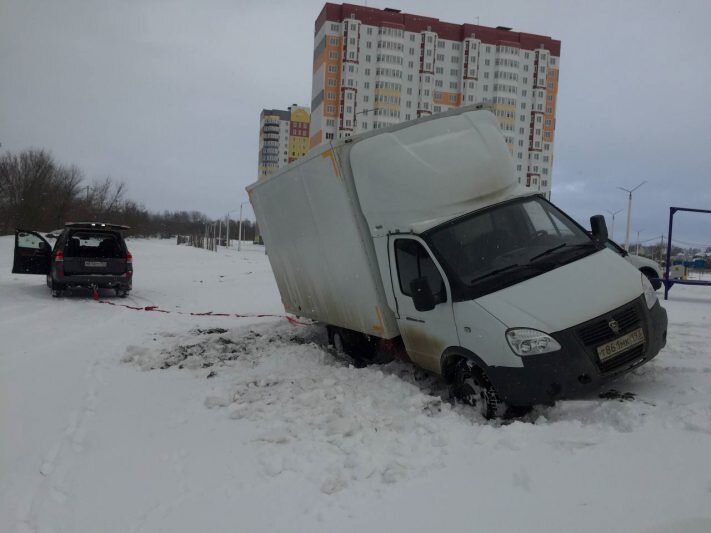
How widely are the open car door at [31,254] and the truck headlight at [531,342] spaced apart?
1363 cm

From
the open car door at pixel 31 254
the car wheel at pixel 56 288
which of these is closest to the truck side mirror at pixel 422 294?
the car wheel at pixel 56 288

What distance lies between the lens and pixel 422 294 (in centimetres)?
512

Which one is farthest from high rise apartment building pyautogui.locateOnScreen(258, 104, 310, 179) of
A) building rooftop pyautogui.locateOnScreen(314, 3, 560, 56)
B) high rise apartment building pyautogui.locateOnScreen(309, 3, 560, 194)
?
building rooftop pyautogui.locateOnScreen(314, 3, 560, 56)

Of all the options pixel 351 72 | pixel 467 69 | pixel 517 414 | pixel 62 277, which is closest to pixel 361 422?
pixel 517 414

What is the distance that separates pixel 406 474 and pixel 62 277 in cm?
1261

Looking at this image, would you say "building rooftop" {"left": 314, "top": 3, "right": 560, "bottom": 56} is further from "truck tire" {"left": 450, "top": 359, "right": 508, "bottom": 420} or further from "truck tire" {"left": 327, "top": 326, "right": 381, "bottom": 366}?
"truck tire" {"left": 450, "top": 359, "right": 508, "bottom": 420}

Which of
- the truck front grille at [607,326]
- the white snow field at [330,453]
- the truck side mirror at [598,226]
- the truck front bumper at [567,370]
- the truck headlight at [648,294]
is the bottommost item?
the white snow field at [330,453]

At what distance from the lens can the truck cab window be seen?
5215 millimetres

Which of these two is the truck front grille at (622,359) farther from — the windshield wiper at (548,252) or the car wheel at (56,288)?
the car wheel at (56,288)

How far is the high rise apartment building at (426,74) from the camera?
75250 millimetres

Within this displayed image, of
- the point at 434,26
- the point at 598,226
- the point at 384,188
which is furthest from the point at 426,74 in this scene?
the point at 384,188

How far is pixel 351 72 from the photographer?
75375 mm

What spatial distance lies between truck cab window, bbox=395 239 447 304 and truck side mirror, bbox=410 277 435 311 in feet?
0.28

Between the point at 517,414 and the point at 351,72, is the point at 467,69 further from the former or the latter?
the point at 517,414
